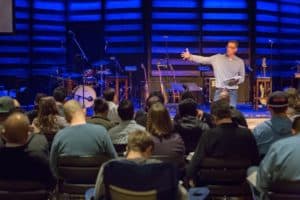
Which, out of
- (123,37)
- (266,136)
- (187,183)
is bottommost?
(187,183)

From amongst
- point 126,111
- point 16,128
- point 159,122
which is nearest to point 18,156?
point 16,128

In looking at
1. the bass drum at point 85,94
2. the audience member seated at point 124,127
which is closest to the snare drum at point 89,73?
the bass drum at point 85,94

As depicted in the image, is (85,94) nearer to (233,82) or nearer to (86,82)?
(86,82)

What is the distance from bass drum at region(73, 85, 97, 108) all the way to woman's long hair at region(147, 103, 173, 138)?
7.65m

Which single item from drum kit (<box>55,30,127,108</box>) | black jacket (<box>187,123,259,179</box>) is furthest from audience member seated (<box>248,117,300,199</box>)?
drum kit (<box>55,30,127,108</box>)

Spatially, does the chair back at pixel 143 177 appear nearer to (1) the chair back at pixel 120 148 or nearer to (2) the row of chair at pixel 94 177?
(2) the row of chair at pixel 94 177

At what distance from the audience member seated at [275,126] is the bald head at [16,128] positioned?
2.20m

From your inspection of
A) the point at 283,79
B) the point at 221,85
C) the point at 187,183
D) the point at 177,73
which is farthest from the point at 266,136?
the point at 283,79

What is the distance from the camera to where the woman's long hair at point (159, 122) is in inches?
182

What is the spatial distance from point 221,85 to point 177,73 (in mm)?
6084

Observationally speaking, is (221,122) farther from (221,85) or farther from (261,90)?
(261,90)

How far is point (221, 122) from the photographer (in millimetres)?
4508

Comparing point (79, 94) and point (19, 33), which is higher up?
point (19, 33)

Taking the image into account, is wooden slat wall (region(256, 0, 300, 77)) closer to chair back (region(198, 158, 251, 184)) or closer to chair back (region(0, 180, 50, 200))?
chair back (region(198, 158, 251, 184))
